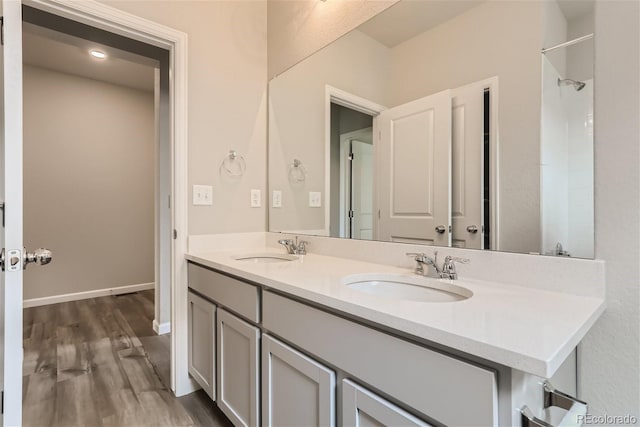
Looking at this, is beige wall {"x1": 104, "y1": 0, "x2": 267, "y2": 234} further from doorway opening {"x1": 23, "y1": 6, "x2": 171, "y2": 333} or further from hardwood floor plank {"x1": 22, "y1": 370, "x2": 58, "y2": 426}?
hardwood floor plank {"x1": 22, "y1": 370, "x2": 58, "y2": 426}

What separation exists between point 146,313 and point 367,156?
295 centimetres

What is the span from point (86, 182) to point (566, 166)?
443 centimetres

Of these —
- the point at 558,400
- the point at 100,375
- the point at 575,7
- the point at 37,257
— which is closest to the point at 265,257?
the point at 37,257

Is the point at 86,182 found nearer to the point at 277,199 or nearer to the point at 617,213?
the point at 277,199

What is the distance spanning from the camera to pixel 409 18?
137cm

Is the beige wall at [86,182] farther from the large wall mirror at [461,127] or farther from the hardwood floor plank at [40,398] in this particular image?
the large wall mirror at [461,127]

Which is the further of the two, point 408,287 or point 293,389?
point 408,287

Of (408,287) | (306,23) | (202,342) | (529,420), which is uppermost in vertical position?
(306,23)

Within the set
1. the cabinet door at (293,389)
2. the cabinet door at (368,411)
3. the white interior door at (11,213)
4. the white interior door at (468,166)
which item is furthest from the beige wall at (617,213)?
the white interior door at (11,213)

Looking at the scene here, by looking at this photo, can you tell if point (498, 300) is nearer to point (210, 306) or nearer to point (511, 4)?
point (511, 4)

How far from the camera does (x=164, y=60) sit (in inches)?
99.7

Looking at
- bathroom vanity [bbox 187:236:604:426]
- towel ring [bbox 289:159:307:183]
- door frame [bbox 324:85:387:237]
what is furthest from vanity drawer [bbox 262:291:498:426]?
towel ring [bbox 289:159:307:183]

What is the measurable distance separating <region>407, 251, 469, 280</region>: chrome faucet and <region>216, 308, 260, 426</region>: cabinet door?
671 mm

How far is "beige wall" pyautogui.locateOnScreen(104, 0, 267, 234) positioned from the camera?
183 cm
